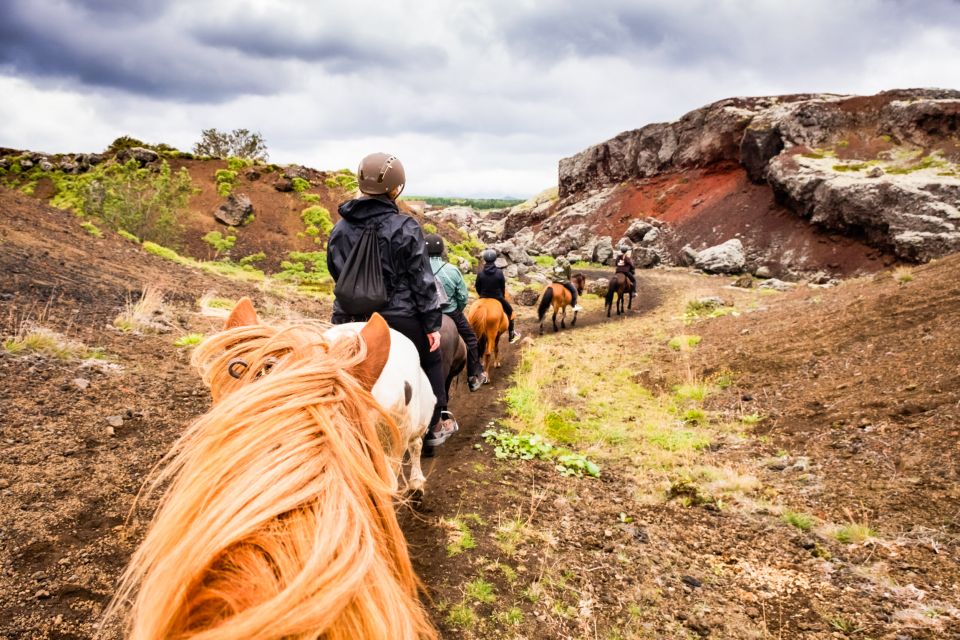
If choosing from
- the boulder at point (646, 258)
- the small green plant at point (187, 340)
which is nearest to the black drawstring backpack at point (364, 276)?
the small green plant at point (187, 340)

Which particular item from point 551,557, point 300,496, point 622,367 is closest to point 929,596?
point 551,557

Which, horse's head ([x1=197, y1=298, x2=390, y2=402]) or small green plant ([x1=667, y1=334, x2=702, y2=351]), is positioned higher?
horse's head ([x1=197, y1=298, x2=390, y2=402])

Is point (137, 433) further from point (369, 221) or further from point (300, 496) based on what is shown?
point (300, 496)

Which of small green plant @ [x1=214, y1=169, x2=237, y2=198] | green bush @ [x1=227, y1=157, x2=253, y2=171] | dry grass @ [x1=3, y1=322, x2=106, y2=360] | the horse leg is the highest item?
green bush @ [x1=227, y1=157, x2=253, y2=171]

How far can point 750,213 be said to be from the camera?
29.4 meters

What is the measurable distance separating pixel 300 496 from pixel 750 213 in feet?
111

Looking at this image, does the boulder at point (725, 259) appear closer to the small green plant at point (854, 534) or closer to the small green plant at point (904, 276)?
the small green plant at point (904, 276)

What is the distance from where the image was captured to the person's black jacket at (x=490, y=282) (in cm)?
912

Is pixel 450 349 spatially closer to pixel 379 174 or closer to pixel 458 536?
pixel 458 536

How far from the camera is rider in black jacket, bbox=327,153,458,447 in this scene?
3.00 m

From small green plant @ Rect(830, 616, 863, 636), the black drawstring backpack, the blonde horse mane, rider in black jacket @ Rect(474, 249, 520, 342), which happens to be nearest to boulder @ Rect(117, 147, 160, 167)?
rider in black jacket @ Rect(474, 249, 520, 342)

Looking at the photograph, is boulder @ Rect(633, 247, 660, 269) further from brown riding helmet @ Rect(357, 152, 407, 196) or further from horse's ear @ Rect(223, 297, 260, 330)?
horse's ear @ Rect(223, 297, 260, 330)

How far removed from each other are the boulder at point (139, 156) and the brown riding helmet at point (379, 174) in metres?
28.7

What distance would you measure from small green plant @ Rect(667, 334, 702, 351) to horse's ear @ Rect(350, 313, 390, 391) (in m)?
9.36
